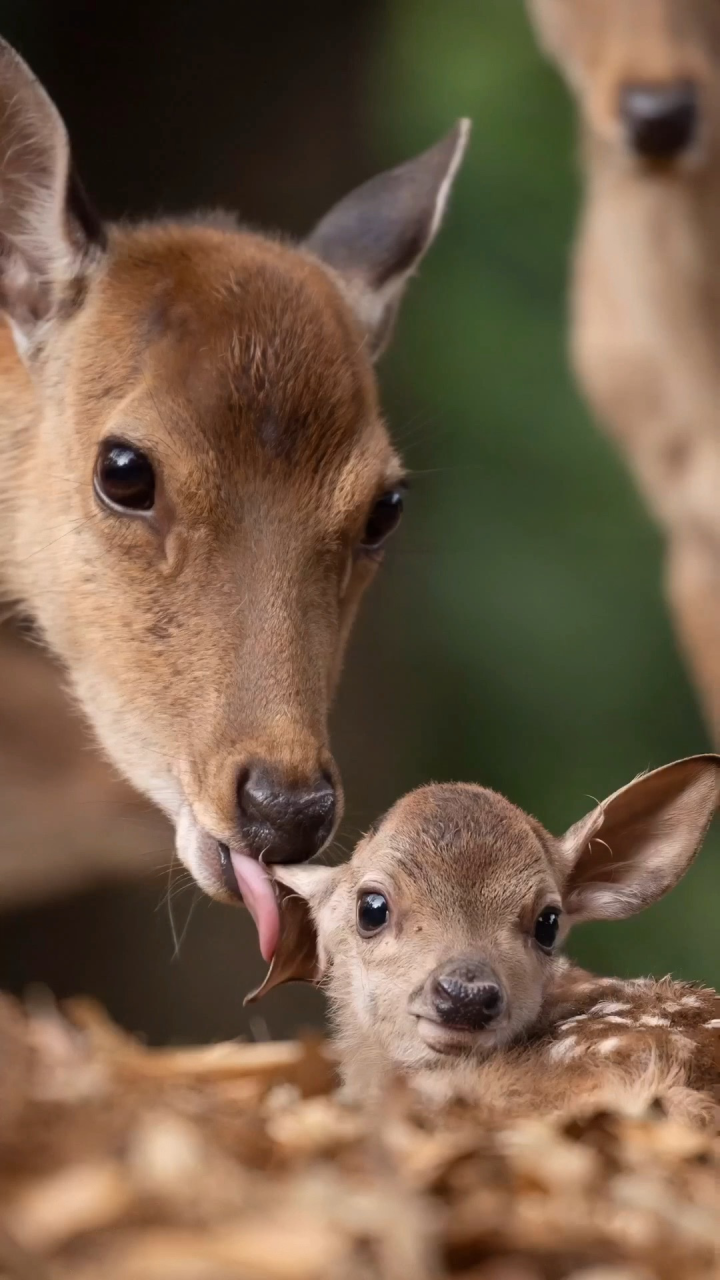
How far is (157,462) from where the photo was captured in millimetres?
2750

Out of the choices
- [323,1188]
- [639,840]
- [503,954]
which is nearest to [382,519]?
[639,840]

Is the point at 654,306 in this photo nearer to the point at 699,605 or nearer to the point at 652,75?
the point at 652,75

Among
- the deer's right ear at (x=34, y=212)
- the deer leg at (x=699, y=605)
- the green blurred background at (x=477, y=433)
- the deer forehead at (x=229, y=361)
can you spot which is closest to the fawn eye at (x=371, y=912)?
the deer forehead at (x=229, y=361)

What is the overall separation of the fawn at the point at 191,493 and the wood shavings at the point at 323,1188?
62 cm

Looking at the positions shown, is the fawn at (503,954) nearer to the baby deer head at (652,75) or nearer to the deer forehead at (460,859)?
the deer forehead at (460,859)

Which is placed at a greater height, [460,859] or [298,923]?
[460,859]

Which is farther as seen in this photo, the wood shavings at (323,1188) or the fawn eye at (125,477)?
the fawn eye at (125,477)

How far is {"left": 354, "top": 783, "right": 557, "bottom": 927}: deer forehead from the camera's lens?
7.75ft

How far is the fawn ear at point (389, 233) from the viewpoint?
3582mm

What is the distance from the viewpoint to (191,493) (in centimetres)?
271

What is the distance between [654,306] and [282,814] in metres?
2.99

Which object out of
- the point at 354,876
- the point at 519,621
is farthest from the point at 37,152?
the point at 519,621

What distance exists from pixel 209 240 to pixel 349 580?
0.77 m

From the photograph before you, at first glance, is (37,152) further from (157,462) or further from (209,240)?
(157,462)
